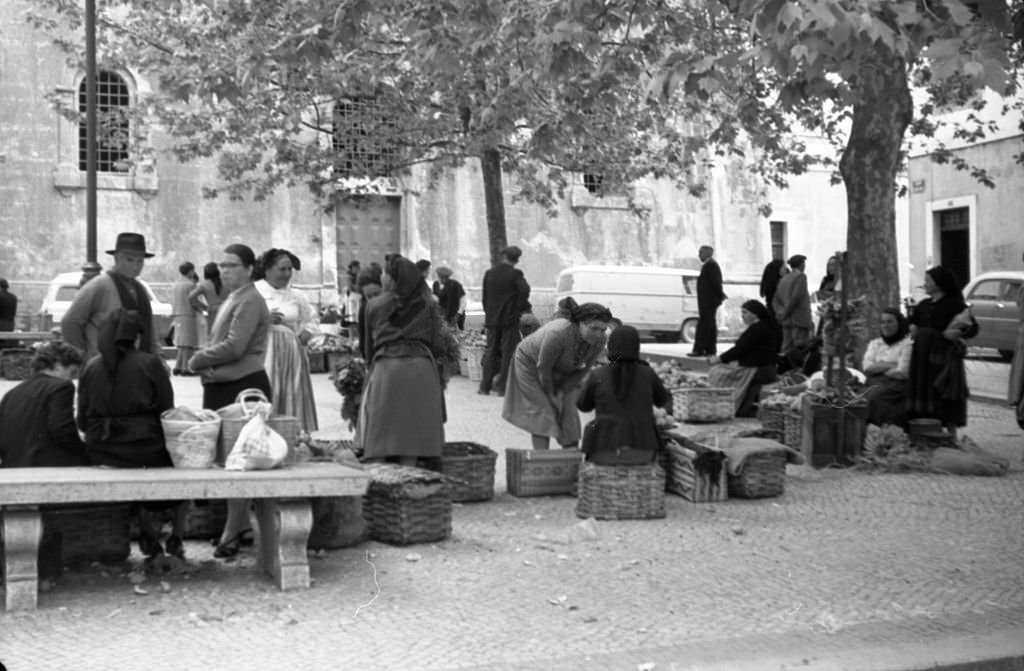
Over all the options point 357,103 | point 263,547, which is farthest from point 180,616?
point 357,103

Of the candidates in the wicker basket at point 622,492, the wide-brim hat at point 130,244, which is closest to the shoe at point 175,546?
the wide-brim hat at point 130,244

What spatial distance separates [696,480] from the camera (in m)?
9.96

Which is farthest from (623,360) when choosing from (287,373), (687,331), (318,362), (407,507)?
(687,331)

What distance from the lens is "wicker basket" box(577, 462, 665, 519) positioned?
920cm

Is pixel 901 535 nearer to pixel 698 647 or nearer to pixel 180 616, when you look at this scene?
pixel 698 647

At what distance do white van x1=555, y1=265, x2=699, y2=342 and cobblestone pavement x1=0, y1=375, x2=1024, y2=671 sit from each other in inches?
878

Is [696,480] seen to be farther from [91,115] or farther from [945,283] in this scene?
[91,115]

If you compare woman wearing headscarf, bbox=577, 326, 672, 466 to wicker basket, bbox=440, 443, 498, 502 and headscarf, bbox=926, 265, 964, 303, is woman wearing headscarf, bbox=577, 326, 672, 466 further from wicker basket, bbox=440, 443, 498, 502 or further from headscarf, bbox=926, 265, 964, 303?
headscarf, bbox=926, 265, 964, 303

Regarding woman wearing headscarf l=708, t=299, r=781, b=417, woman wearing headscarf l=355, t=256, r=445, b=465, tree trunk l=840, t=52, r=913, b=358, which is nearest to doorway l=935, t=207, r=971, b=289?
tree trunk l=840, t=52, r=913, b=358

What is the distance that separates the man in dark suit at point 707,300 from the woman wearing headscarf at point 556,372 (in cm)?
1014

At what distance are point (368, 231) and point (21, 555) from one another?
27.1 m

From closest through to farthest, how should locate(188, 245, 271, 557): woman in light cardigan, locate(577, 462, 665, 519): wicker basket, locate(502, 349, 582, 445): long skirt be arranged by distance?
1. locate(188, 245, 271, 557): woman in light cardigan
2. locate(577, 462, 665, 519): wicker basket
3. locate(502, 349, 582, 445): long skirt

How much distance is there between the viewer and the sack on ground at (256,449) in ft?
23.3

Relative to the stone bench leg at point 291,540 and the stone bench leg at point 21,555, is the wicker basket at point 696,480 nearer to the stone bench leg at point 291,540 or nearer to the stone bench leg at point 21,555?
the stone bench leg at point 291,540
